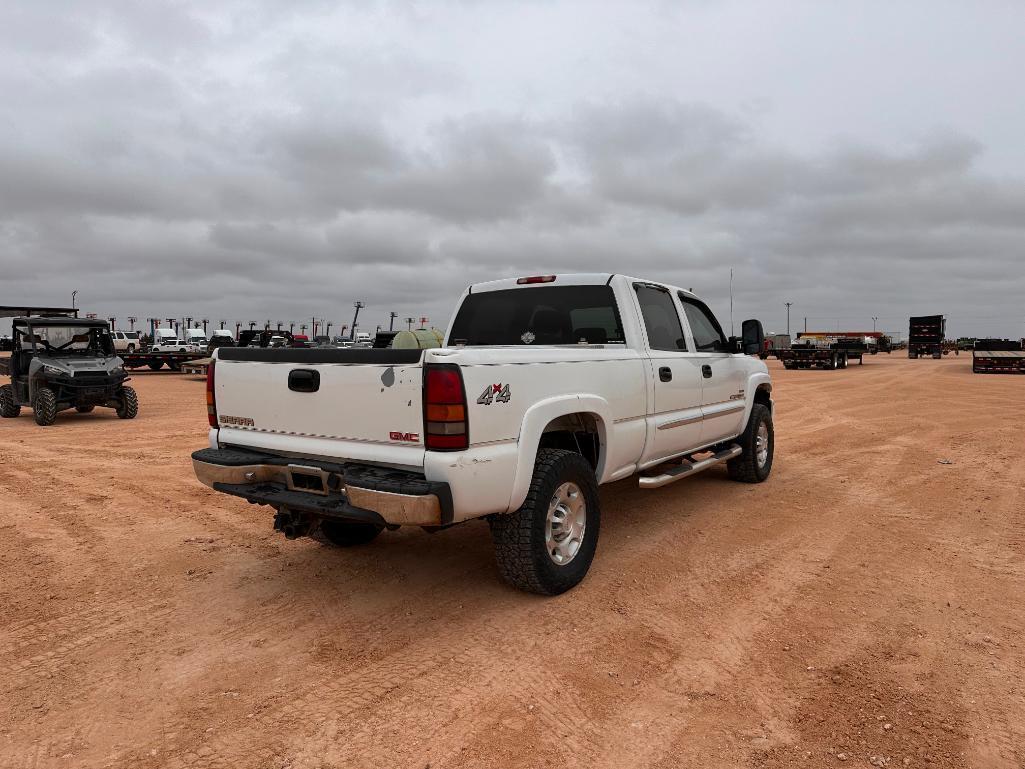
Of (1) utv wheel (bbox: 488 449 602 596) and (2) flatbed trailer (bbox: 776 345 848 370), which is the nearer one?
(1) utv wheel (bbox: 488 449 602 596)

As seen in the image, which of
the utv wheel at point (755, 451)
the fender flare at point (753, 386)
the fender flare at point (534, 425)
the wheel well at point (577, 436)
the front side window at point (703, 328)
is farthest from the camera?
the utv wheel at point (755, 451)

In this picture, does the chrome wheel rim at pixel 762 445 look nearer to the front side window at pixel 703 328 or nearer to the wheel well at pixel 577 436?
Answer: the front side window at pixel 703 328

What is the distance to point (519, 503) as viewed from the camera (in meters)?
3.65

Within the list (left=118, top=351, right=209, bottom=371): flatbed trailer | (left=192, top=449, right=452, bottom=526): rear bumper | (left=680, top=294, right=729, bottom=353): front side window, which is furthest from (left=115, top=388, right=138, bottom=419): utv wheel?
(left=118, top=351, right=209, bottom=371): flatbed trailer

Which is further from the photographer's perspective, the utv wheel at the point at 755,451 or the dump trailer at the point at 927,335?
the dump trailer at the point at 927,335

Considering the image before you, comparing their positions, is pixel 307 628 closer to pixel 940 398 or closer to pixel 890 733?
pixel 890 733

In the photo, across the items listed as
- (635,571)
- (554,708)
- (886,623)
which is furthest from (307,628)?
(886,623)

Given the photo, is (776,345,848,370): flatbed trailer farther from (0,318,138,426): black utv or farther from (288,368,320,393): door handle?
(288,368,320,393): door handle

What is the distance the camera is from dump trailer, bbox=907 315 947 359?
46.8m

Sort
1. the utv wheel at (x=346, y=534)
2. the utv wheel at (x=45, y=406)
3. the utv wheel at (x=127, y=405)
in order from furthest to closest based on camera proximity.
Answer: the utv wheel at (x=127, y=405) → the utv wheel at (x=45, y=406) → the utv wheel at (x=346, y=534)

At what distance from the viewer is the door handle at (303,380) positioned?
3.76 m

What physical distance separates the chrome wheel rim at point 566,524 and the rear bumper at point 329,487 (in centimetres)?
95

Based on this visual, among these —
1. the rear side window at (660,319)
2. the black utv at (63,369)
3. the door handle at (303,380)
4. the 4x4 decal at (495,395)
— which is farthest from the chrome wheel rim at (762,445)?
the black utv at (63,369)

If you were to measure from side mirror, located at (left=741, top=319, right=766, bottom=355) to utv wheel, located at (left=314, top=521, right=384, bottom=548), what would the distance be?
3836mm
